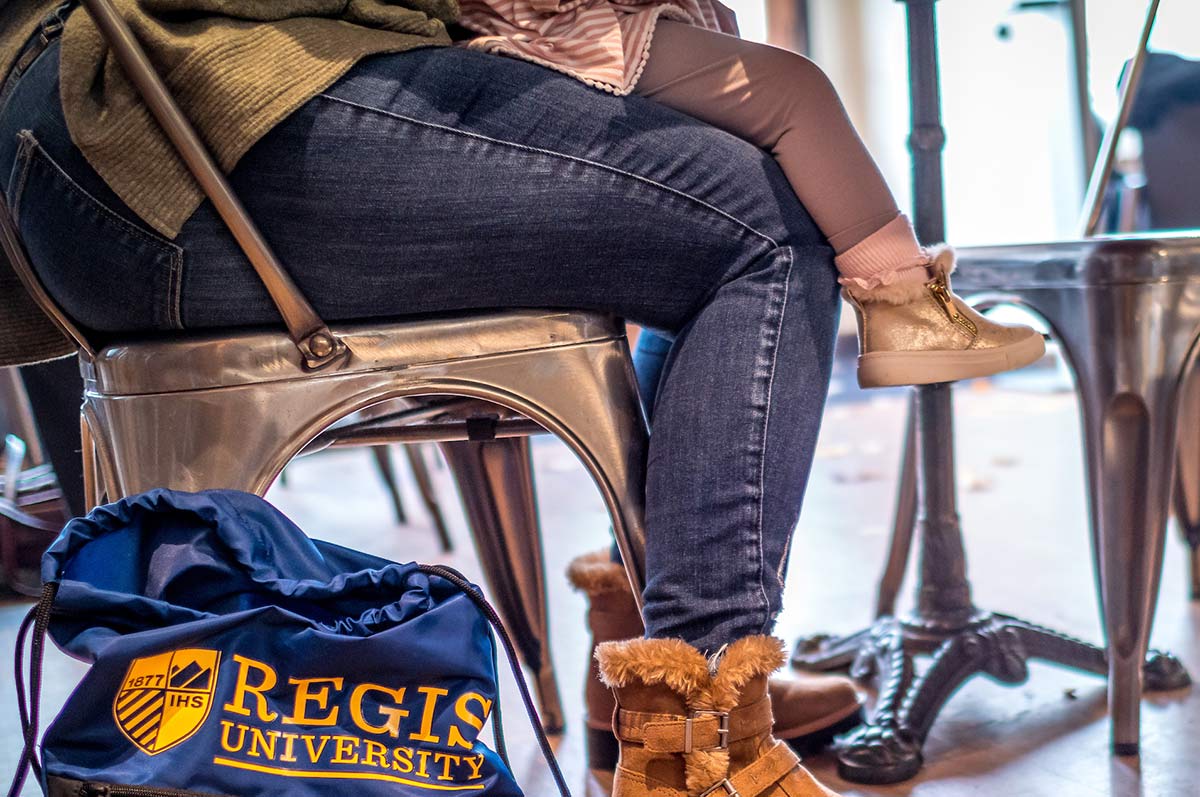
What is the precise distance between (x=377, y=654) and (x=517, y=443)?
595 mm

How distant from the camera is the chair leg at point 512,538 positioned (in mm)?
1169

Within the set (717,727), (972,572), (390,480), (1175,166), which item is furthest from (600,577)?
(1175,166)

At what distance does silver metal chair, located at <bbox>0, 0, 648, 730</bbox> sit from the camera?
714mm

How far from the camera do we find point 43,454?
44.8 inches

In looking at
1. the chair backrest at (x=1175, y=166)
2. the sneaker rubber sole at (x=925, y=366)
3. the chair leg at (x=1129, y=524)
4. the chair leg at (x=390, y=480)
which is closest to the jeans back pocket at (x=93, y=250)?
the sneaker rubber sole at (x=925, y=366)

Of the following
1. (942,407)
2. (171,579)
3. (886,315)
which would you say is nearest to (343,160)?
(171,579)

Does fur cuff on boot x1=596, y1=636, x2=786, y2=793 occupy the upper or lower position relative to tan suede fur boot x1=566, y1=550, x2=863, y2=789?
upper

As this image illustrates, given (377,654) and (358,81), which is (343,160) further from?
(377,654)

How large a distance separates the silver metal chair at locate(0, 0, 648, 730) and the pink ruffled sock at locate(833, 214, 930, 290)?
0.55 feet

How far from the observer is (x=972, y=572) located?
1.73 meters

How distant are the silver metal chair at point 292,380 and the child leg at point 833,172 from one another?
0.16 metres

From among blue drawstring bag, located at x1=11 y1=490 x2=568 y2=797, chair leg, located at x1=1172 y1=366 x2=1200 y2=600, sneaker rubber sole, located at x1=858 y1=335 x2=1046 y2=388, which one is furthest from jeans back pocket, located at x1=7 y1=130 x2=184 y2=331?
chair leg, located at x1=1172 y1=366 x2=1200 y2=600

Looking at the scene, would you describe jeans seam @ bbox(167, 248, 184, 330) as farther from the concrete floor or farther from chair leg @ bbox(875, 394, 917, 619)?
chair leg @ bbox(875, 394, 917, 619)

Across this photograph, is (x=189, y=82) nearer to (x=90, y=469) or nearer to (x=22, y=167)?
(x=22, y=167)
